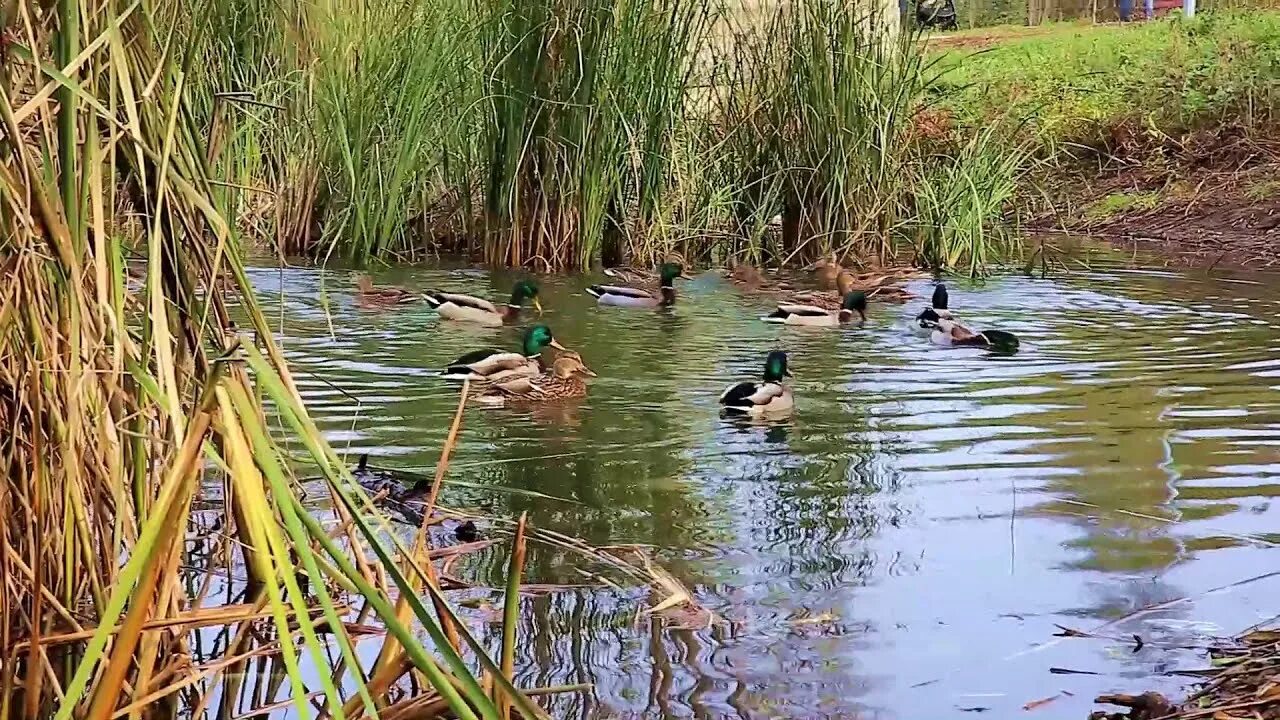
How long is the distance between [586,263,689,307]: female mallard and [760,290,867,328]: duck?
713mm

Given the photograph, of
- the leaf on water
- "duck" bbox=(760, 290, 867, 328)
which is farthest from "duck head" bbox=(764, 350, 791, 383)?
the leaf on water

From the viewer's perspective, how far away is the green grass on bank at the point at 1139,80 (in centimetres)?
1759

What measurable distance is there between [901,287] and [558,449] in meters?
5.29

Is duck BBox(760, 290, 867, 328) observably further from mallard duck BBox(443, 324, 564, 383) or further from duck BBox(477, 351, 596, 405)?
duck BBox(477, 351, 596, 405)

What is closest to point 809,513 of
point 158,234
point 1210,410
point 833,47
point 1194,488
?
point 1194,488

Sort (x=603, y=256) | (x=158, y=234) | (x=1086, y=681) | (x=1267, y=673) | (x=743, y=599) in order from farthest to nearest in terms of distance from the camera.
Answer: (x=603, y=256) < (x=743, y=599) < (x=1086, y=681) < (x=1267, y=673) < (x=158, y=234)

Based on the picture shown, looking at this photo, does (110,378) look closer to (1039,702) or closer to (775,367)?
(1039,702)

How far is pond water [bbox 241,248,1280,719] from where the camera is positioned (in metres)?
3.78

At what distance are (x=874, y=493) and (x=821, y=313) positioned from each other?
14.6 feet

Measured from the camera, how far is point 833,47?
11.6m

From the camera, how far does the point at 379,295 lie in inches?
399

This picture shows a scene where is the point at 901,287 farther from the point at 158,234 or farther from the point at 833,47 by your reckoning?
the point at 158,234

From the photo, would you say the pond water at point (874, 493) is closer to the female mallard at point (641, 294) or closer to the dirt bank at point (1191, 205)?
the female mallard at point (641, 294)

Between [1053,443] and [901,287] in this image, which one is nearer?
[1053,443]
